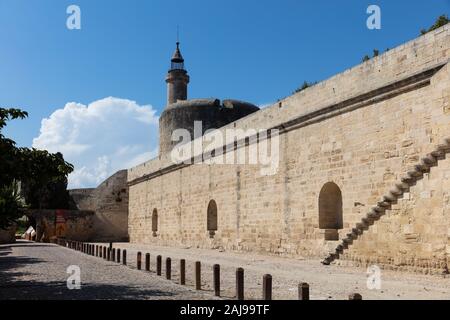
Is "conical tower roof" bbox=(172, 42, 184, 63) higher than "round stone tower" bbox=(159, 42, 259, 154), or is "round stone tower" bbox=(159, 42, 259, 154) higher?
"conical tower roof" bbox=(172, 42, 184, 63)

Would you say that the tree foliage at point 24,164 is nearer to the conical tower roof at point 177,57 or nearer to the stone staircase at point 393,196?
the stone staircase at point 393,196

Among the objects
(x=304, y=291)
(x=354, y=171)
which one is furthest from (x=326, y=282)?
(x=354, y=171)

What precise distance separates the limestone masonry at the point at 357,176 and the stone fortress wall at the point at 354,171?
0.08ft

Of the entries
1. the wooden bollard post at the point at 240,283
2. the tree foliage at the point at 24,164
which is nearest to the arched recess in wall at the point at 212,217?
the tree foliage at the point at 24,164

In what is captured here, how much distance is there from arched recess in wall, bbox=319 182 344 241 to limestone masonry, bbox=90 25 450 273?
3 centimetres

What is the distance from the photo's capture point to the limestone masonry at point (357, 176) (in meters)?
9.80

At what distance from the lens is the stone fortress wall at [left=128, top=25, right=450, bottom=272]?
9.84 metres

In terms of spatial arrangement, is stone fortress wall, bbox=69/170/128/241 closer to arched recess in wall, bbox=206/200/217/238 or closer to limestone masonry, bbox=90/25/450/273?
arched recess in wall, bbox=206/200/217/238

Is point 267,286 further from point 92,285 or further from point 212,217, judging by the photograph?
point 212,217

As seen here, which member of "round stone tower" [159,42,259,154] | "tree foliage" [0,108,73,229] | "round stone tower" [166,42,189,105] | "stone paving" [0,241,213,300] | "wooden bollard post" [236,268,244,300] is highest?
"round stone tower" [166,42,189,105]

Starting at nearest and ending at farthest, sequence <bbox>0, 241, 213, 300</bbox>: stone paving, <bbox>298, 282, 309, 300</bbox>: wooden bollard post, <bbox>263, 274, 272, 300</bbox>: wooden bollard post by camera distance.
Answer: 1. <bbox>298, 282, 309, 300</bbox>: wooden bollard post
2. <bbox>263, 274, 272, 300</bbox>: wooden bollard post
3. <bbox>0, 241, 213, 300</bbox>: stone paving

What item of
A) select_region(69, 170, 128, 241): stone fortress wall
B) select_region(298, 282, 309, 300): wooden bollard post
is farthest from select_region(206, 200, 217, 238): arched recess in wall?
select_region(298, 282, 309, 300): wooden bollard post

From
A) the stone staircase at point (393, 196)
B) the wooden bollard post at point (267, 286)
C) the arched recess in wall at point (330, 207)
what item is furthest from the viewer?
the arched recess in wall at point (330, 207)

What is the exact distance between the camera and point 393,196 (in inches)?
411
